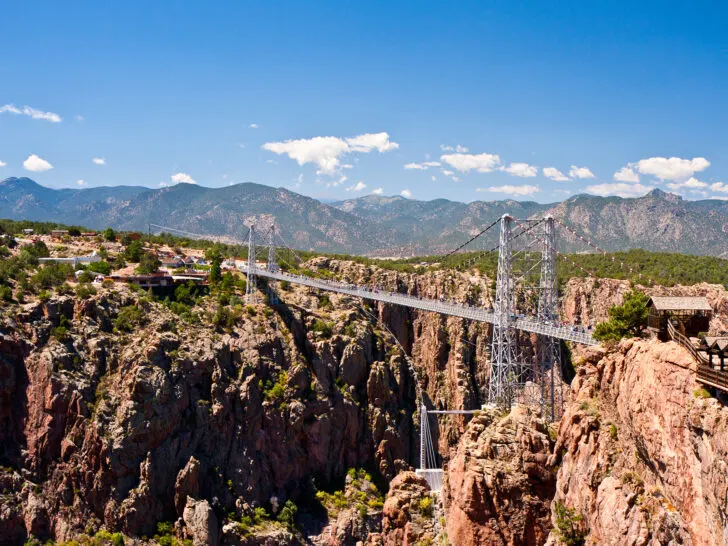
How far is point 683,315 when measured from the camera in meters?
20.5

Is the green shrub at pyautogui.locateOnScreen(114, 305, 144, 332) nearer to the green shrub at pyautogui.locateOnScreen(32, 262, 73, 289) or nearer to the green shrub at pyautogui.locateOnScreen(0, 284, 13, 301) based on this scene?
the green shrub at pyautogui.locateOnScreen(32, 262, 73, 289)

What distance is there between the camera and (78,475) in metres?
43.1

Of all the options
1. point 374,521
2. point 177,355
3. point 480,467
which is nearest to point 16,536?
point 177,355

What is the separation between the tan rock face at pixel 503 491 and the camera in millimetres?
22938

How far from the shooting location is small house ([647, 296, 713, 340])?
20125 mm

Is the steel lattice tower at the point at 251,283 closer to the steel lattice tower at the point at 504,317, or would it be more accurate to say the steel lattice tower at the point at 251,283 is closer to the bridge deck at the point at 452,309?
the bridge deck at the point at 452,309

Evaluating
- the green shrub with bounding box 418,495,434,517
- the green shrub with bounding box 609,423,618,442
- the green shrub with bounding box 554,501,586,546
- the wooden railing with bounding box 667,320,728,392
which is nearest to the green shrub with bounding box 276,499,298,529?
the green shrub with bounding box 418,495,434,517

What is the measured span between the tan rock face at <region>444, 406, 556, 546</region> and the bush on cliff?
5.24m

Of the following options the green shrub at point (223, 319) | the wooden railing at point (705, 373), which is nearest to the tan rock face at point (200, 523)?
the green shrub at point (223, 319)

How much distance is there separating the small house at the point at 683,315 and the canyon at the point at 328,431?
0.91m

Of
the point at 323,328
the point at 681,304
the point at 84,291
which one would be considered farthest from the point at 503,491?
the point at 84,291

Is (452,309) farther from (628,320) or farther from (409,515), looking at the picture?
(628,320)

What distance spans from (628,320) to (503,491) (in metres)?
8.64

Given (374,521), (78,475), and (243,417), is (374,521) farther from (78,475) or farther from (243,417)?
(78,475)
